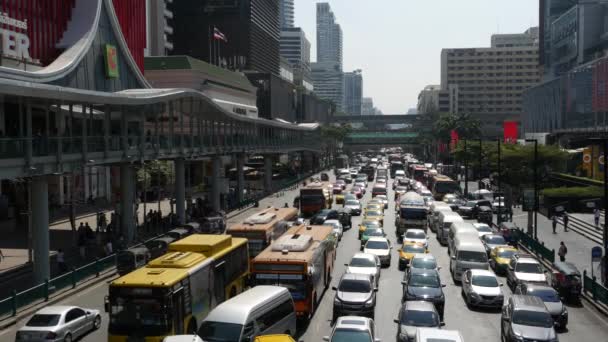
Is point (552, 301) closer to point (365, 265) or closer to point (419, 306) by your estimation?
point (419, 306)

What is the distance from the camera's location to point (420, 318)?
2072 cm

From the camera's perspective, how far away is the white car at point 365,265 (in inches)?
1144

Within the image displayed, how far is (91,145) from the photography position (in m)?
33.8

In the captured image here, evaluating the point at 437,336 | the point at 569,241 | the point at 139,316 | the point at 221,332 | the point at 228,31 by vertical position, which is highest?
the point at 228,31

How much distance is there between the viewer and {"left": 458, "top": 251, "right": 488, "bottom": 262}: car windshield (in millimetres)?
31609

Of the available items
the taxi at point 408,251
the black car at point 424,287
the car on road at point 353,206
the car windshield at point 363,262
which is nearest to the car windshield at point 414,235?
the taxi at point 408,251

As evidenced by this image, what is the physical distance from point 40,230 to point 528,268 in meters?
22.3

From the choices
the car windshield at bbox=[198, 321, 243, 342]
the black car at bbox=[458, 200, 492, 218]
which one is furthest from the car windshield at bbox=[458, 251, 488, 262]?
the black car at bbox=[458, 200, 492, 218]

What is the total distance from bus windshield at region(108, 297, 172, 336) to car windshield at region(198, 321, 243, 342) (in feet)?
4.33

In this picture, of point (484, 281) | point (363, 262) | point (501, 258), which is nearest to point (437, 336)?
point (484, 281)

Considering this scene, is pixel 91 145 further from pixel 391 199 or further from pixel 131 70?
pixel 391 199

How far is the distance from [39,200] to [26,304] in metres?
5.38

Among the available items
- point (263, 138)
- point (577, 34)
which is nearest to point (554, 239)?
point (263, 138)

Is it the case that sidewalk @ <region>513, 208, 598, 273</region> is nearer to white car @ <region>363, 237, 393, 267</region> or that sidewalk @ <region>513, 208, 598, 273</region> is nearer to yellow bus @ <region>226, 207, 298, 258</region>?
white car @ <region>363, 237, 393, 267</region>
